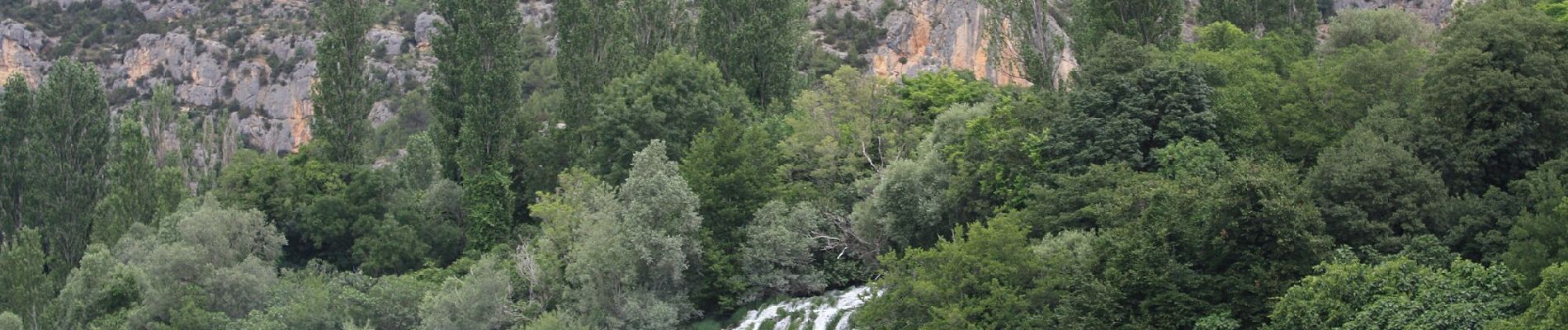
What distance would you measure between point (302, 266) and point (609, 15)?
568 inches

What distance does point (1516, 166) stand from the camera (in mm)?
→ 38719

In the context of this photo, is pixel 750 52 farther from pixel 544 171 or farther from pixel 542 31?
pixel 542 31

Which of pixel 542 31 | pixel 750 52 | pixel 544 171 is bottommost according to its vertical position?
pixel 542 31

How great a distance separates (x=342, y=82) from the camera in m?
67.5

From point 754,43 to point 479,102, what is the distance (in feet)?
33.6

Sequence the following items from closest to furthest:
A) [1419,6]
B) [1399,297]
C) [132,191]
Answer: [1399,297], [132,191], [1419,6]

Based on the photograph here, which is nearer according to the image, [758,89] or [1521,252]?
[1521,252]

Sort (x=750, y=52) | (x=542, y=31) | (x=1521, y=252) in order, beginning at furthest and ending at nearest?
(x=542, y=31) → (x=750, y=52) → (x=1521, y=252)

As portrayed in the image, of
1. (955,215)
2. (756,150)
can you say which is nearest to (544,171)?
(756,150)

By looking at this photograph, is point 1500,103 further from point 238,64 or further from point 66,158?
point 238,64

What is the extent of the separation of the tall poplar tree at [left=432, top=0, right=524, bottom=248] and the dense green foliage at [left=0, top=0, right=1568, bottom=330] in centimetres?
11

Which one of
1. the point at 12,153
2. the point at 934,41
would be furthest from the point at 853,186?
the point at 934,41

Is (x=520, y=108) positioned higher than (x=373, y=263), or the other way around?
(x=520, y=108)

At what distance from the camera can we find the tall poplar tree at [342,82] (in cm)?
6669
